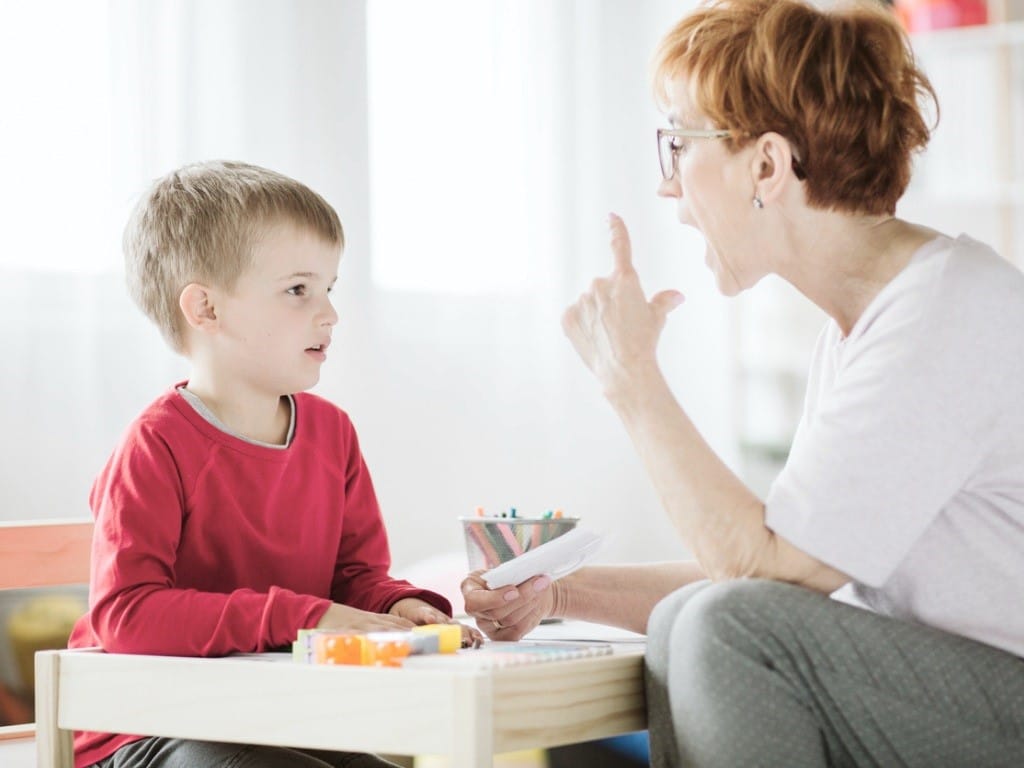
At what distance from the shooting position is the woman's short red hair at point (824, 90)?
4.21 ft

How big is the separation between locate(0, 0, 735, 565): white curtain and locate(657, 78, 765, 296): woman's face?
1.25 m

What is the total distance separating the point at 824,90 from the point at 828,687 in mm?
591

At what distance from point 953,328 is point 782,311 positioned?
2.16 metres

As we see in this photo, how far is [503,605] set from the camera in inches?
52.1

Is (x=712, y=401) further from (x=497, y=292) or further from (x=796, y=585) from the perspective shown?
(x=796, y=585)

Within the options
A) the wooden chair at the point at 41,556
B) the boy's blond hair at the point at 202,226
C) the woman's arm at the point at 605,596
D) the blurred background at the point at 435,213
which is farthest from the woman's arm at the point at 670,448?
the blurred background at the point at 435,213

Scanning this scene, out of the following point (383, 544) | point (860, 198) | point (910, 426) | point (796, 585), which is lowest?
point (383, 544)

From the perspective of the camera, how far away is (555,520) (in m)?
1.33

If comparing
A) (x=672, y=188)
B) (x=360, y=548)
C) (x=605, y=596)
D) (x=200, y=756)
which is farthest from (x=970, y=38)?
(x=200, y=756)

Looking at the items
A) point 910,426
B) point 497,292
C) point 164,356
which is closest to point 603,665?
point 910,426

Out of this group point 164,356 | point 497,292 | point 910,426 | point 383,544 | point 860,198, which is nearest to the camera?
point 910,426

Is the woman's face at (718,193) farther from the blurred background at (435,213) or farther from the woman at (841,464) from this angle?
the blurred background at (435,213)

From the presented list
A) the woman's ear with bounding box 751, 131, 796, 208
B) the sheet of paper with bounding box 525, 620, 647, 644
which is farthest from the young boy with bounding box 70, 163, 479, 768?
the woman's ear with bounding box 751, 131, 796, 208

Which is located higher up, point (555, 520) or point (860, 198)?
point (860, 198)
